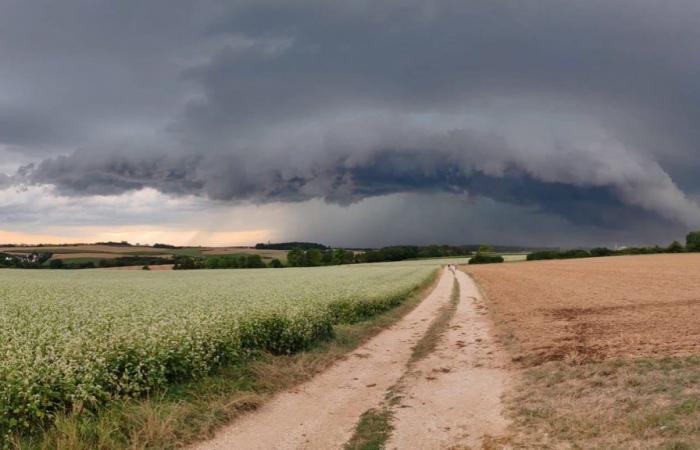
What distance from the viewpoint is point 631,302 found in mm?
27406

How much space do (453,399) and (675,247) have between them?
546ft

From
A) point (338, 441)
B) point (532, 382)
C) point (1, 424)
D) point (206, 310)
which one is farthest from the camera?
point (206, 310)

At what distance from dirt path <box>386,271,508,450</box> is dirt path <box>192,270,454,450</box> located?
0.76m

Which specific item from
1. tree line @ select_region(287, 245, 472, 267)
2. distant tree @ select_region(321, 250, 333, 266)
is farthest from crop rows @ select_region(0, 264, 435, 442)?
distant tree @ select_region(321, 250, 333, 266)

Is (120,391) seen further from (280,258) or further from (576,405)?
(280,258)

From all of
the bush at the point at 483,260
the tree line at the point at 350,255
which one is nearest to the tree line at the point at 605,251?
the bush at the point at 483,260

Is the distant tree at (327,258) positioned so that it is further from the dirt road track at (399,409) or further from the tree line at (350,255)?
the dirt road track at (399,409)

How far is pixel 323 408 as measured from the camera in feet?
33.8

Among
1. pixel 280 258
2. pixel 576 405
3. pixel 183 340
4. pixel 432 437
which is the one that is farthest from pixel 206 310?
pixel 280 258

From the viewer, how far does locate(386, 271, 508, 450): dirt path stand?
8.61 meters

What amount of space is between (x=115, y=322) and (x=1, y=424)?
5.08 m

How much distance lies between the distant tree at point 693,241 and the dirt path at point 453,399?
156 m

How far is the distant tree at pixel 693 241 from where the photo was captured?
142 metres

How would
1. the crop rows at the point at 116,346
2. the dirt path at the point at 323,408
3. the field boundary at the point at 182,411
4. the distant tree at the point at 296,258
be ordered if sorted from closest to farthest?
the field boundary at the point at 182,411 → the crop rows at the point at 116,346 → the dirt path at the point at 323,408 → the distant tree at the point at 296,258
